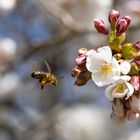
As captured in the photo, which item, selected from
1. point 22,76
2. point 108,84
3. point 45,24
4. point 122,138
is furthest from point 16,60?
point 108,84

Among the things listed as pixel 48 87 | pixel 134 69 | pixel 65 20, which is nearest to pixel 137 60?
pixel 134 69

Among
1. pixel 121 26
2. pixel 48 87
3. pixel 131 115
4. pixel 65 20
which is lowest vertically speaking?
pixel 131 115

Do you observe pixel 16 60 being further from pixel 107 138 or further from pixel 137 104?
pixel 137 104

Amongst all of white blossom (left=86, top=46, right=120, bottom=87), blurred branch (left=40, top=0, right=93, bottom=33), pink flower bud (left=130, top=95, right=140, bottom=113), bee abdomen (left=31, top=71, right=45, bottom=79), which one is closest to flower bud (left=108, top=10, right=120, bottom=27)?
white blossom (left=86, top=46, right=120, bottom=87)

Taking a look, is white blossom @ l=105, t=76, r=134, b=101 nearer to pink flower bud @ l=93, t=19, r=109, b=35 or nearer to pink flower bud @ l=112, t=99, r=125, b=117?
pink flower bud @ l=112, t=99, r=125, b=117

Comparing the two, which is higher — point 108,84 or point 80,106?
point 80,106

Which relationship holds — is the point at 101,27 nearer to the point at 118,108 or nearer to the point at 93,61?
the point at 93,61

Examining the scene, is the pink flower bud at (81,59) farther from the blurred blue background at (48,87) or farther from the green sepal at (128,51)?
the blurred blue background at (48,87)

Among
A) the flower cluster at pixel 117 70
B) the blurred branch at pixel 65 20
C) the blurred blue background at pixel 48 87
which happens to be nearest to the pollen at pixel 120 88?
the flower cluster at pixel 117 70

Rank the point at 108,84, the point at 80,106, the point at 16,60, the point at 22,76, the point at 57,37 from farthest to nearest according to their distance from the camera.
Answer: the point at 80,106
the point at 22,76
the point at 16,60
the point at 57,37
the point at 108,84
